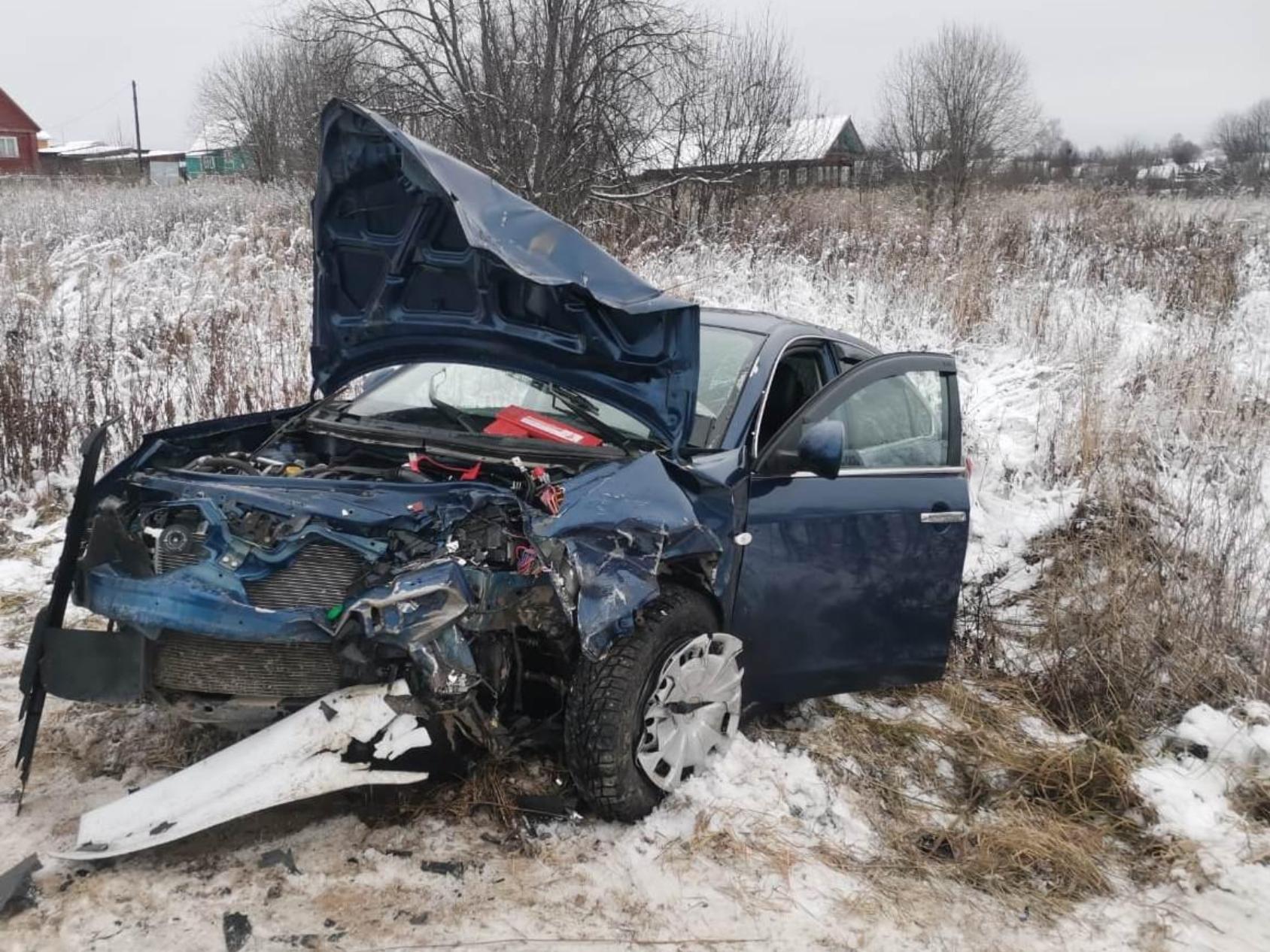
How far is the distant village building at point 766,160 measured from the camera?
44.8ft

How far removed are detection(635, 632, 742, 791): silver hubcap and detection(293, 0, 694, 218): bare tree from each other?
8330 mm

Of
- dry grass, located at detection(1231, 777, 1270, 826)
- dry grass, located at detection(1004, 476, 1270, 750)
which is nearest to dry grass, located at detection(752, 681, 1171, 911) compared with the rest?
dry grass, located at detection(1004, 476, 1270, 750)

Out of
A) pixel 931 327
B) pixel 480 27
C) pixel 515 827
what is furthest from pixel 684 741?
pixel 480 27

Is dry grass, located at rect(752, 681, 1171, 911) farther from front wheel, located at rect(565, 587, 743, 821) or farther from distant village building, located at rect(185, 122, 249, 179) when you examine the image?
distant village building, located at rect(185, 122, 249, 179)

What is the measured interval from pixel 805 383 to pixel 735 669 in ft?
4.49

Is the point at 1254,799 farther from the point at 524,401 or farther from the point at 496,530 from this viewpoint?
the point at 524,401

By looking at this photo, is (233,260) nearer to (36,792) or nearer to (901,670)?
(36,792)

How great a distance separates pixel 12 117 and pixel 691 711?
59.7 meters

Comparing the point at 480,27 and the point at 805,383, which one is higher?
the point at 480,27

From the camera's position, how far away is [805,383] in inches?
157

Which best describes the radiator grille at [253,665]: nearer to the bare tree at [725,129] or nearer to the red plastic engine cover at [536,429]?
the red plastic engine cover at [536,429]

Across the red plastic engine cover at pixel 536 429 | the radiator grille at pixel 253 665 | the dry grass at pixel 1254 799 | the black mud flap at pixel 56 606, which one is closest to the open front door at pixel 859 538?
the red plastic engine cover at pixel 536 429

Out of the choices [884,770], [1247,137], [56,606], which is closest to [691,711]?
[884,770]

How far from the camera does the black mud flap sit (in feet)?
8.64
